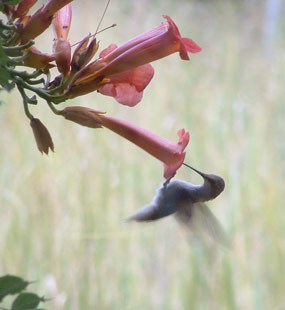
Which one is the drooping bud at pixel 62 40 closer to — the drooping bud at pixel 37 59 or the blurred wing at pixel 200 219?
the drooping bud at pixel 37 59

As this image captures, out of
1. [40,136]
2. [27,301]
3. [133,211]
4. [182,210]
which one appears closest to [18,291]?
[27,301]

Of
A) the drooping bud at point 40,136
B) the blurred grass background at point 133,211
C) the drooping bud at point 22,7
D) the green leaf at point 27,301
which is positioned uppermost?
the drooping bud at point 22,7

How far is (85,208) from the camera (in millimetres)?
1846

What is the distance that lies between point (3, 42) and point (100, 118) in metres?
0.11

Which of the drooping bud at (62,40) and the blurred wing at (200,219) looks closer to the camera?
the drooping bud at (62,40)

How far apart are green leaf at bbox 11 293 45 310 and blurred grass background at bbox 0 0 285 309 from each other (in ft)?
1.45

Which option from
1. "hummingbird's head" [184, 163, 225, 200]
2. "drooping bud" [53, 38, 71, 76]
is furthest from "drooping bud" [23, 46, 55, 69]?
"hummingbird's head" [184, 163, 225, 200]

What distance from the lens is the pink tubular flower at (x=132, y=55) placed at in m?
0.62

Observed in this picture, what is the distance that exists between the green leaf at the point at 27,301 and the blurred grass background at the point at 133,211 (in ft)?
1.45

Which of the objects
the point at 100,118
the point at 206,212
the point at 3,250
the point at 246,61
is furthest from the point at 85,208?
the point at 246,61

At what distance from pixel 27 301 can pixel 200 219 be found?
304mm

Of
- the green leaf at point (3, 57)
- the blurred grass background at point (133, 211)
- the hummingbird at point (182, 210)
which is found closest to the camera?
the green leaf at point (3, 57)

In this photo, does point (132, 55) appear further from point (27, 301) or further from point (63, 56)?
point (27, 301)

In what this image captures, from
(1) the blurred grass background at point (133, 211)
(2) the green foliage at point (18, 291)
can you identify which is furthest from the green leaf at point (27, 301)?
(1) the blurred grass background at point (133, 211)
